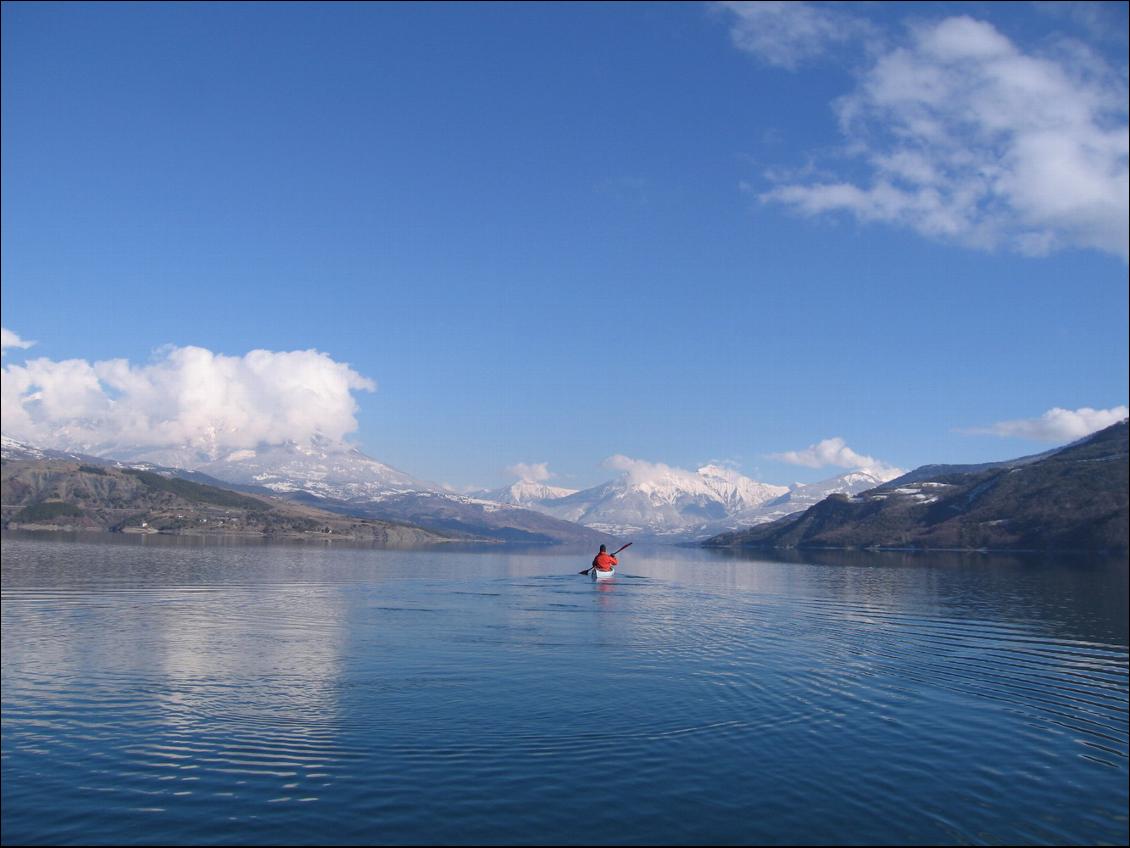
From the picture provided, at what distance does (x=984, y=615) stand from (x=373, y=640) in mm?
63909

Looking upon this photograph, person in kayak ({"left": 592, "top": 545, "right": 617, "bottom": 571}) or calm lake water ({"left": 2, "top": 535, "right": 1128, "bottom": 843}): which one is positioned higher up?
calm lake water ({"left": 2, "top": 535, "right": 1128, "bottom": 843})

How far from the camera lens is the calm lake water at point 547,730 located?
2266 cm

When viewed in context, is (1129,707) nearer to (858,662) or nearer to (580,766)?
(858,662)

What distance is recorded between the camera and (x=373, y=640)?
181 ft

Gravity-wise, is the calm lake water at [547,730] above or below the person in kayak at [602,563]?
above

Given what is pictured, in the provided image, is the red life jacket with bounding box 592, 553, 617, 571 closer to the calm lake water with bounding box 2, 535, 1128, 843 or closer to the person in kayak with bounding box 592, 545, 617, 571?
the person in kayak with bounding box 592, 545, 617, 571

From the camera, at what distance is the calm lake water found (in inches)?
892

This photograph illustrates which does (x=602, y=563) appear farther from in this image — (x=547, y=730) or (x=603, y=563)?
(x=547, y=730)

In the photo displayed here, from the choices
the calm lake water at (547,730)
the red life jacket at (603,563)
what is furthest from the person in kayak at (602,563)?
the calm lake water at (547,730)

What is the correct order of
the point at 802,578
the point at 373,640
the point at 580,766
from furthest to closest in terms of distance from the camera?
the point at 802,578 → the point at 373,640 → the point at 580,766

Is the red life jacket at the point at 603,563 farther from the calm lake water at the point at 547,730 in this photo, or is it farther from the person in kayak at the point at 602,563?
the calm lake water at the point at 547,730

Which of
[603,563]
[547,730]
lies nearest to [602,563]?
[603,563]

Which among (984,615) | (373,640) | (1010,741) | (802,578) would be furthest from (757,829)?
(802,578)

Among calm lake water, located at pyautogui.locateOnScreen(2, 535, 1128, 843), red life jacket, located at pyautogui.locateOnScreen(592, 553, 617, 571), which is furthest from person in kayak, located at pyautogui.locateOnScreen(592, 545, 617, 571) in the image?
calm lake water, located at pyautogui.locateOnScreen(2, 535, 1128, 843)
